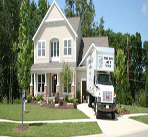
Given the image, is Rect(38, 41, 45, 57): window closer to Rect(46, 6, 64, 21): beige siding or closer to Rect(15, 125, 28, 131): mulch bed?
Rect(46, 6, 64, 21): beige siding

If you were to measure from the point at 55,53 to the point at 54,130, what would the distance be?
1463cm

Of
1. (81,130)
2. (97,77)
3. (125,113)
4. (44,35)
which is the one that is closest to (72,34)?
(44,35)

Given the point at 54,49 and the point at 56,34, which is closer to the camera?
the point at 56,34

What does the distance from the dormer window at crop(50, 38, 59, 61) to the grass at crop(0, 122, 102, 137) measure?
13185 millimetres

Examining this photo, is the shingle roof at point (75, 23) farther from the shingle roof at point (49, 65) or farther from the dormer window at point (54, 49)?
the shingle roof at point (49, 65)

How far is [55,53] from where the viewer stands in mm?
22969

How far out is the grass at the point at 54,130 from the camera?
8977 mm

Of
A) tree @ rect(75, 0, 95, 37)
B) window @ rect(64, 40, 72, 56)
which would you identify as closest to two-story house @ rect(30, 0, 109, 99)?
window @ rect(64, 40, 72, 56)

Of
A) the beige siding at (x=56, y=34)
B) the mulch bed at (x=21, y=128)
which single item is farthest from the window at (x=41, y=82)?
the mulch bed at (x=21, y=128)

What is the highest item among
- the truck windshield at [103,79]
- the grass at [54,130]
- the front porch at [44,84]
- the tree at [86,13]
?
the tree at [86,13]

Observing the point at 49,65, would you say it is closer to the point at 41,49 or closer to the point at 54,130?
the point at 41,49

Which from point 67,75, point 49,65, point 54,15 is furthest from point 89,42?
point 67,75

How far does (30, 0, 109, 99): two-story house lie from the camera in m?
21.5

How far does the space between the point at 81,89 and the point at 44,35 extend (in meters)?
8.80
